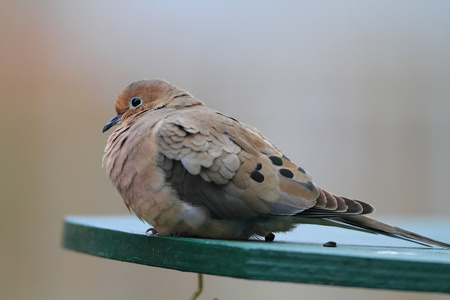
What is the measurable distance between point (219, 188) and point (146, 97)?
75cm

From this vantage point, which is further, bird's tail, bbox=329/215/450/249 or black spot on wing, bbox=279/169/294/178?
black spot on wing, bbox=279/169/294/178

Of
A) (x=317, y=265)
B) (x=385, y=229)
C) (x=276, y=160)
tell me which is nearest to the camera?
(x=317, y=265)

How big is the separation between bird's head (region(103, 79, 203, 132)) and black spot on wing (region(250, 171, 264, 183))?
25.3 inches

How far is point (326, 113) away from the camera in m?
6.00

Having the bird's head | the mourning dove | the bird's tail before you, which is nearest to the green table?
the mourning dove

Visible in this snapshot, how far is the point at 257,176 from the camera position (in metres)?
2.00

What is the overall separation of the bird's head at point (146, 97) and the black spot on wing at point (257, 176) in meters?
0.64

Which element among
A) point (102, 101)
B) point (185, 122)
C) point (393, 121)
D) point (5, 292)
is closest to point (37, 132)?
point (102, 101)

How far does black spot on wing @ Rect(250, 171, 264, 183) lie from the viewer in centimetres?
200

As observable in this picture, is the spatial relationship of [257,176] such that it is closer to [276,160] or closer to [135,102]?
[276,160]

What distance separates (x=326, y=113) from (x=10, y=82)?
120 inches

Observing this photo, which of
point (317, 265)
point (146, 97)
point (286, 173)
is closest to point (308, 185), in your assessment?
point (286, 173)

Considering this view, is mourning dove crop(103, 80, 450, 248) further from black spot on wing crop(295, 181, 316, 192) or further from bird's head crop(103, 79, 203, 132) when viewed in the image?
bird's head crop(103, 79, 203, 132)

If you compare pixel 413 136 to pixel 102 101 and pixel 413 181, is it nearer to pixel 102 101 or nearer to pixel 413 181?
pixel 413 181
